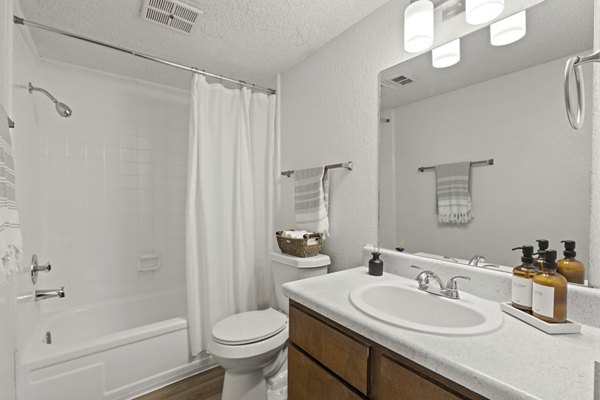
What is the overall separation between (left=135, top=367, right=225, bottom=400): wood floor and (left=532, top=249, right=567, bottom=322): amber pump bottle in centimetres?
170

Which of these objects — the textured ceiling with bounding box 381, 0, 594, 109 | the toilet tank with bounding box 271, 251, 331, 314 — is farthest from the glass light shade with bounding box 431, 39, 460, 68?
the toilet tank with bounding box 271, 251, 331, 314

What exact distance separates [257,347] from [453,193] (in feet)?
3.99

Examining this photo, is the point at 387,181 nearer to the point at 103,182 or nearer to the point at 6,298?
the point at 6,298

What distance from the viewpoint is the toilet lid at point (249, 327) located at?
140cm

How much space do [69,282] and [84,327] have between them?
36 centimetres

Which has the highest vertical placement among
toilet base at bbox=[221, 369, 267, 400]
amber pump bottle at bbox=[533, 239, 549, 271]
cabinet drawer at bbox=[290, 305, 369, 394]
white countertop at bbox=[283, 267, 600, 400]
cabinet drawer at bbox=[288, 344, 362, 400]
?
amber pump bottle at bbox=[533, 239, 549, 271]

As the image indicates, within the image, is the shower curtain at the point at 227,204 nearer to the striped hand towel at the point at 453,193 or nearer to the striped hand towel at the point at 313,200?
the striped hand towel at the point at 313,200

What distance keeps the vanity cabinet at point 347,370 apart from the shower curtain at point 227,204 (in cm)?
95

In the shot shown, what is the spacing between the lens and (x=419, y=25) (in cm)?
119

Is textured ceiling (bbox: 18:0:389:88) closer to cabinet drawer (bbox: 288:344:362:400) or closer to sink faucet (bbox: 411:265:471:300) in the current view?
sink faucet (bbox: 411:265:471:300)

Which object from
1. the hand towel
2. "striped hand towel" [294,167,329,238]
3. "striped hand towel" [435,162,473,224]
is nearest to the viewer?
the hand towel

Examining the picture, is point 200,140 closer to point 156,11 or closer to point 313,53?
point 156,11

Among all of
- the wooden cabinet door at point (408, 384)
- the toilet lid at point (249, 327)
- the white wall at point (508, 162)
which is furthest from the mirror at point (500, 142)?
the toilet lid at point (249, 327)

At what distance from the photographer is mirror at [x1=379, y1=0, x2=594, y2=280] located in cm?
90
